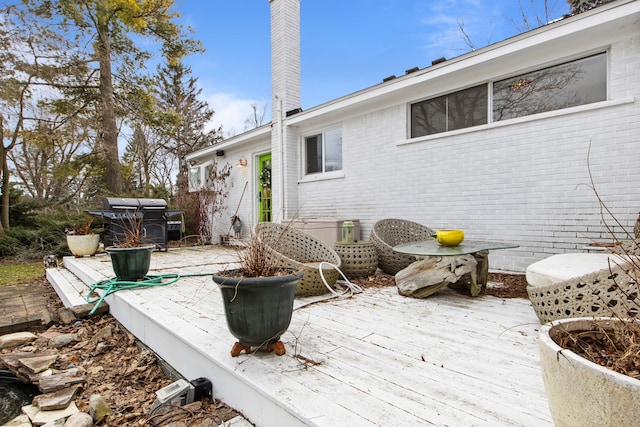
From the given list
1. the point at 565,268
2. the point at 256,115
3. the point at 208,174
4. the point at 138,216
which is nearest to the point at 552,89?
the point at 565,268

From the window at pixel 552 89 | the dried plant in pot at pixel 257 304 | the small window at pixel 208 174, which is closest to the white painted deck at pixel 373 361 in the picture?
the dried plant in pot at pixel 257 304

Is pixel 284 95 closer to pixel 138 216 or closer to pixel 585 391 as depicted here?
pixel 138 216

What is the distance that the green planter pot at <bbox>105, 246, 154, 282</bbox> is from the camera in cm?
333

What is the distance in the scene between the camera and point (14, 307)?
3.68m

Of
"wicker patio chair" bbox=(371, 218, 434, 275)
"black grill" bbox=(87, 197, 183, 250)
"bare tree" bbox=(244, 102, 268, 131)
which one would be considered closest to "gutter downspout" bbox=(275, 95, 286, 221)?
"black grill" bbox=(87, 197, 183, 250)

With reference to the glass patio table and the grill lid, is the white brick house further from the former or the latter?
the grill lid

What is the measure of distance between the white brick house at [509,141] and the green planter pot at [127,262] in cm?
131

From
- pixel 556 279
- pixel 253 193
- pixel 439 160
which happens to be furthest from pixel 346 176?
pixel 556 279

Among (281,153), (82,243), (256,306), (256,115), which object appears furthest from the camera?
(256,115)

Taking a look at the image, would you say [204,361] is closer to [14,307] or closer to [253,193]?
[14,307]

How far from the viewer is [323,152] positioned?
6.55 meters

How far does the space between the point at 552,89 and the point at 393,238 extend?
8.40 feet

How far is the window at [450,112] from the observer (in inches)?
174

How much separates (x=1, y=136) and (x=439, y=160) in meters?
10.2
